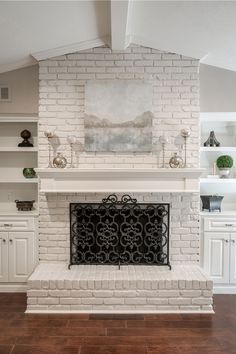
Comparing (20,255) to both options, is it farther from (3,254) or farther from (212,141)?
(212,141)

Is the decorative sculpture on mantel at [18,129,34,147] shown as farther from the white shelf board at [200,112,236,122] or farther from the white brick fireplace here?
the white shelf board at [200,112,236,122]

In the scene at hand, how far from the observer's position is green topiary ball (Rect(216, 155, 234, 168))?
12.7 feet

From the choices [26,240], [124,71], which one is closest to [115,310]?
[26,240]

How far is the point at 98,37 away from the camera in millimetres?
3568

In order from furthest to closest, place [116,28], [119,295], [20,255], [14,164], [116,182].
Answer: [14,164], [20,255], [116,182], [119,295], [116,28]

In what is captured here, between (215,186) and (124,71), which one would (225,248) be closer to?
(215,186)

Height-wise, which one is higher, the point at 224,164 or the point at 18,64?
the point at 18,64

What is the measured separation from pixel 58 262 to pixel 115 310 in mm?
915

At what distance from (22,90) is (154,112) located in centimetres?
167

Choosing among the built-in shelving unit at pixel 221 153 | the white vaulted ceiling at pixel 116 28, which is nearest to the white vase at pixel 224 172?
the built-in shelving unit at pixel 221 153

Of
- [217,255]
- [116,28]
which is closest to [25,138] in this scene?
[116,28]

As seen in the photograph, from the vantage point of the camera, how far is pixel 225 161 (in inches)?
152

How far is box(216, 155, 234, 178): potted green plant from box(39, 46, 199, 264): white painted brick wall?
328 millimetres

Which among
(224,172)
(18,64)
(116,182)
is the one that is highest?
(18,64)
